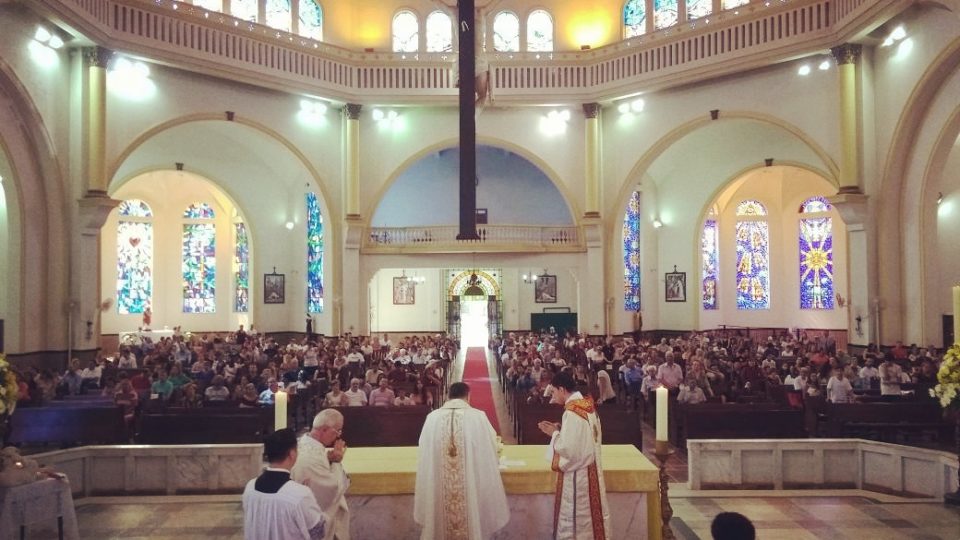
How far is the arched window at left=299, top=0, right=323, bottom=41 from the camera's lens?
25.9 metres

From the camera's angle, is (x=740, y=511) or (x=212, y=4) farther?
(x=212, y=4)

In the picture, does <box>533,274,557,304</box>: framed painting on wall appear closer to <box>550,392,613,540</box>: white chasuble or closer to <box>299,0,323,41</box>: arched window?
<box>299,0,323,41</box>: arched window

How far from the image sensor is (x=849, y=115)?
18.7 metres

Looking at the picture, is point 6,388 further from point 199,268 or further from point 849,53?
point 199,268

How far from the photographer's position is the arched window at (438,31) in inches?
1070

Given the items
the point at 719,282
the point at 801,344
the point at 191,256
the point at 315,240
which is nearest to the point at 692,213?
the point at 719,282

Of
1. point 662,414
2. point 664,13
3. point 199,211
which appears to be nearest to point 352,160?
point 199,211

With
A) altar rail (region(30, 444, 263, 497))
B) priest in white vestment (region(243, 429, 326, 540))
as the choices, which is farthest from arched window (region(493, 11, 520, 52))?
priest in white vestment (region(243, 429, 326, 540))

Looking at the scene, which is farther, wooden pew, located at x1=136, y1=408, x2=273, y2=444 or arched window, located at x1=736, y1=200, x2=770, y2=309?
arched window, located at x1=736, y1=200, x2=770, y2=309

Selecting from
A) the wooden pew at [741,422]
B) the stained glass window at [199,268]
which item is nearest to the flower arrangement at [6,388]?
the wooden pew at [741,422]

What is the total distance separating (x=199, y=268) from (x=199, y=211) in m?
2.25

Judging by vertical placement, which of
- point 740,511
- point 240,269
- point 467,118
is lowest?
point 740,511

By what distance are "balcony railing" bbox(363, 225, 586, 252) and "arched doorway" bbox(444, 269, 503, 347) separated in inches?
287

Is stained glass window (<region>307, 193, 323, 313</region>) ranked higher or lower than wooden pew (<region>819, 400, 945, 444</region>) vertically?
higher
